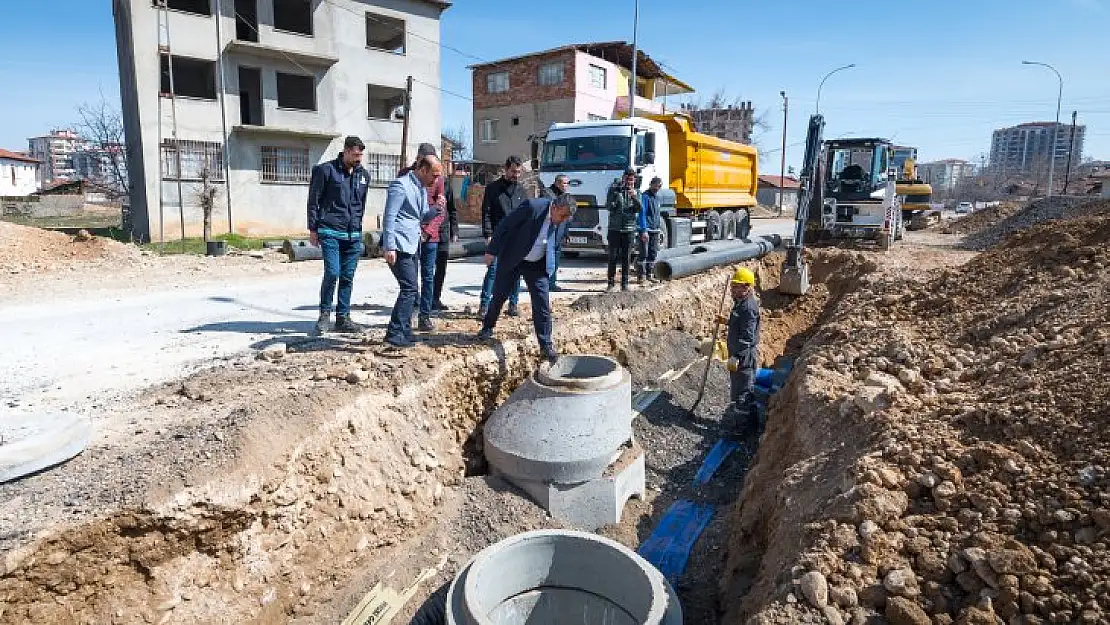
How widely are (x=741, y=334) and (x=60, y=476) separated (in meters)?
5.46

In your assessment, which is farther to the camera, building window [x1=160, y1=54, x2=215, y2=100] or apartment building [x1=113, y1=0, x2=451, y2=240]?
building window [x1=160, y1=54, x2=215, y2=100]

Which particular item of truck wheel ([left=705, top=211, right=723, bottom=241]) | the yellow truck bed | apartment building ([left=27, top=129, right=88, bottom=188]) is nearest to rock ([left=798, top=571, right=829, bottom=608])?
the yellow truck bed

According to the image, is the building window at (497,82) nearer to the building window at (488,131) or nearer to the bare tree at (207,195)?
the building window at (488,131)

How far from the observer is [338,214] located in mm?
5512

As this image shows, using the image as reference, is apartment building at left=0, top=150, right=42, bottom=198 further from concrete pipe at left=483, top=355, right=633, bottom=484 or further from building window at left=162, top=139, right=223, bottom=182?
concrete pipe at left=483, top=355, right=633, bottom=484

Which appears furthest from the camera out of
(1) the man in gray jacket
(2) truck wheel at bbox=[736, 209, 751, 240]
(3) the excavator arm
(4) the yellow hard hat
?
(2) truck wheel at bbox=[736, 209, 751, 240]

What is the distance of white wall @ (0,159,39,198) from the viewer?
50.2 m

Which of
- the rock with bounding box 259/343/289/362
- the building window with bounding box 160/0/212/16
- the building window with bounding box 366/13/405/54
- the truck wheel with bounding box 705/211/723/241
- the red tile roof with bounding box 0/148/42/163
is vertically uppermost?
the building window with bounding box 366/13/405/54

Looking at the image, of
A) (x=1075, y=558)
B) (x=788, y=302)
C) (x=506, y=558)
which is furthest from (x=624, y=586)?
(x=788, y=302)

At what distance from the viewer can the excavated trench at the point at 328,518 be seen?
3055mm

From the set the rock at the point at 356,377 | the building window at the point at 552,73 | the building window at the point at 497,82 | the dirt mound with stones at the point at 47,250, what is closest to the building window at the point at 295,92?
the building window at the point at 497,82

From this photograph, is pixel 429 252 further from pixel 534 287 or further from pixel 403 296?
pixel 534 287

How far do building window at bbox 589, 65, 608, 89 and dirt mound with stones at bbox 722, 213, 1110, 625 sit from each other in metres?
28.4

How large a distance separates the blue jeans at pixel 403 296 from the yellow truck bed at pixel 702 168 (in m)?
8.68
